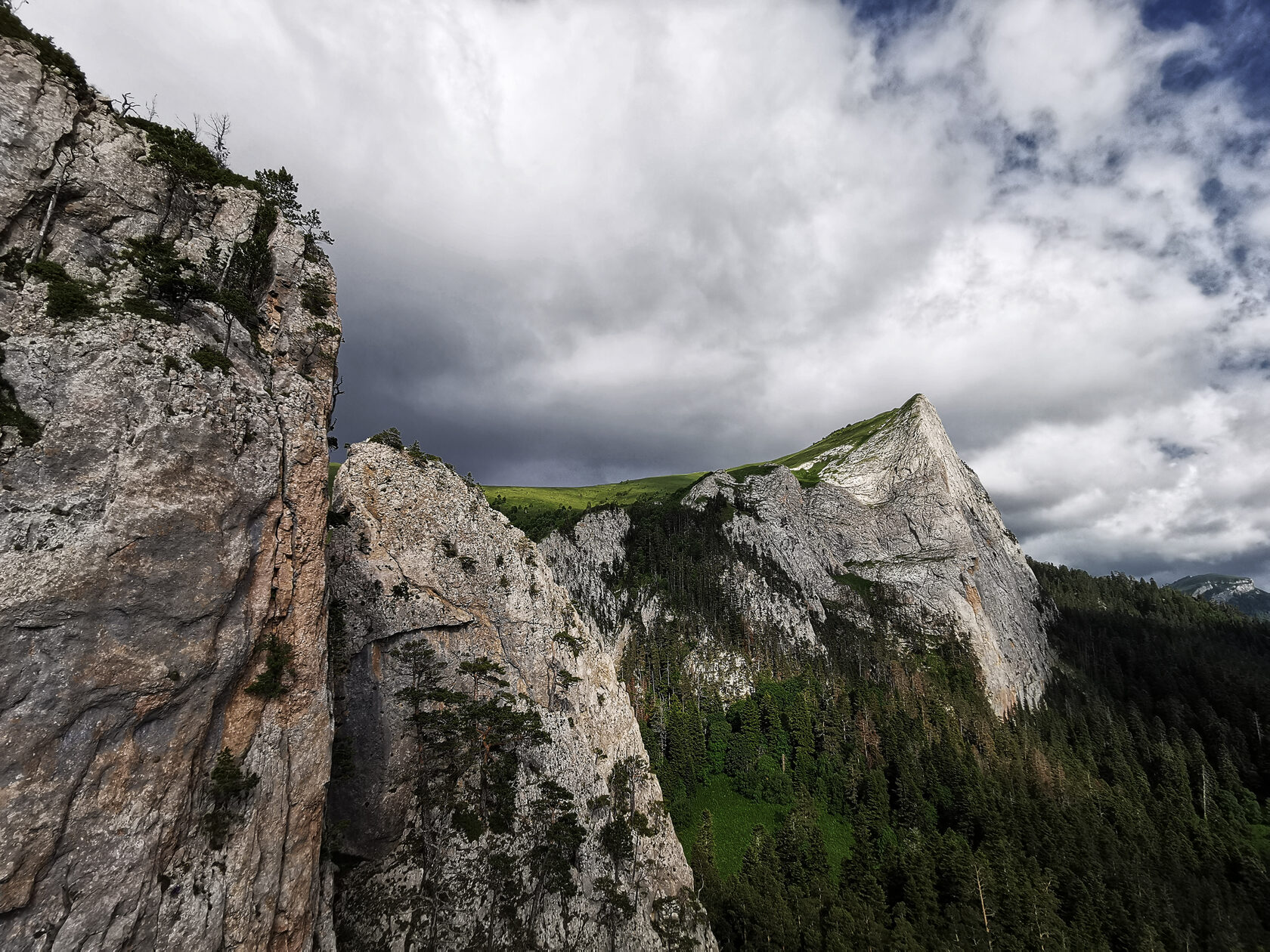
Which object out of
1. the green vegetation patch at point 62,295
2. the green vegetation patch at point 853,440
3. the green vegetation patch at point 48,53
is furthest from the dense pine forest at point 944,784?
the green vegetation patch at point 48,53

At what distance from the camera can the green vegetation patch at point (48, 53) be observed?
19.4 metres

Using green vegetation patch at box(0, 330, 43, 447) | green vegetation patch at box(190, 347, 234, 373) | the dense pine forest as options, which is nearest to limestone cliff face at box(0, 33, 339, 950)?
green vegetation patch at box(0, 330, 43, 447)

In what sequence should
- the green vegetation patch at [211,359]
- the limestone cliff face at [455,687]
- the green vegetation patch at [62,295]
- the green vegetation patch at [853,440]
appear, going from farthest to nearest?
the green vegetation patch at [853,440], the limestone cliff face at [455,687], the green vegetation patch at [211,359], the green vegetation patch at [62,295]

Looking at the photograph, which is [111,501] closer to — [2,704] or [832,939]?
[2,704]

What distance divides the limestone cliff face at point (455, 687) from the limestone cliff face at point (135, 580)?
50.4 ft

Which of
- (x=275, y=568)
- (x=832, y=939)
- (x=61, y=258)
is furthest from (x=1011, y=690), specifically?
(x=61, y=258)

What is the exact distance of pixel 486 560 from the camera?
4831 cm

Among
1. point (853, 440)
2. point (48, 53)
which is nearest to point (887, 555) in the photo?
point (853, 440)

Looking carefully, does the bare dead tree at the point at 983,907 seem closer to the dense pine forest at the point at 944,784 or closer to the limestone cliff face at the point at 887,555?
the dense pine forest at the point at 944,784

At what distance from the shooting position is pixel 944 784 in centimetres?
8500

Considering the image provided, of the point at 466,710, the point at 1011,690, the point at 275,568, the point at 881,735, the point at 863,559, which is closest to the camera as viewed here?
the point at 275,568

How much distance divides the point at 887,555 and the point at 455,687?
428 feet

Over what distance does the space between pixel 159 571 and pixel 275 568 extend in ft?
14.8

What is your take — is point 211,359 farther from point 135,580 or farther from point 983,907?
point 983,907
